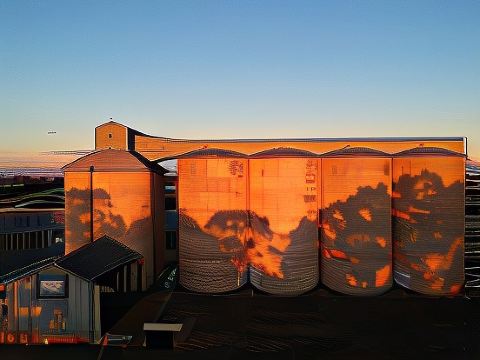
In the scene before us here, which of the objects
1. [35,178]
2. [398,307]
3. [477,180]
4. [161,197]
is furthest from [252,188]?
[35,178]

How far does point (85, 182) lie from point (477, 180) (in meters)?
24.6

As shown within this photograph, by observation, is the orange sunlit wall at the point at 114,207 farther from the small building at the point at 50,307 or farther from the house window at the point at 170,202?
the house window at the point at 170,202

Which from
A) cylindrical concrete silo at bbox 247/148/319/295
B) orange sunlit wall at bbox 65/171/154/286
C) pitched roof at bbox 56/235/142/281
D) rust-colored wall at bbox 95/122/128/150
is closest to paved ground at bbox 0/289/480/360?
cylindrical concrete silo at bbox 247/148/319/295

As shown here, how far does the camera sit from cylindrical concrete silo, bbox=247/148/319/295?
2275 cm

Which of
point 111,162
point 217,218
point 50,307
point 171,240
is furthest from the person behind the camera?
point 171,240

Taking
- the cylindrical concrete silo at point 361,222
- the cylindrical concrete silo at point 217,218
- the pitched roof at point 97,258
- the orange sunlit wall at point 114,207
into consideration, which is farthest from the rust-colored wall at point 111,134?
the cylindrical concrete silo at point 361,222

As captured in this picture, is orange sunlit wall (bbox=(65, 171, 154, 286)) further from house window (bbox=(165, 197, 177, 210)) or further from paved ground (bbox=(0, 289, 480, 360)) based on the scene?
house window (bbox=(165, 197, 177, 210))

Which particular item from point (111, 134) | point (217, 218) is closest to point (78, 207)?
point (217, 218)

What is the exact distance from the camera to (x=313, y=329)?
711 inches

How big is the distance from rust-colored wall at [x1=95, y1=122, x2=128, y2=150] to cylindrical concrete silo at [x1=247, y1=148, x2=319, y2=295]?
52.9 ft

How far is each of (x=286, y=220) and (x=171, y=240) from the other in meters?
12.4

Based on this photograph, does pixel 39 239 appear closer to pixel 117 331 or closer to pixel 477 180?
pixel 117 331

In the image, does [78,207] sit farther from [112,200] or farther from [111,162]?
[111,162]

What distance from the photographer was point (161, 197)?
2786 centimetres
